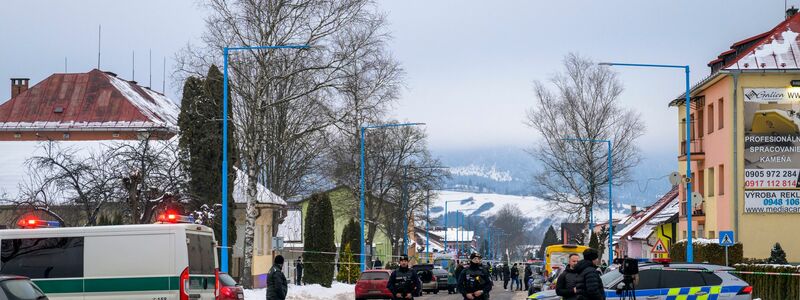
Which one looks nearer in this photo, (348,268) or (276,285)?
(276,285)

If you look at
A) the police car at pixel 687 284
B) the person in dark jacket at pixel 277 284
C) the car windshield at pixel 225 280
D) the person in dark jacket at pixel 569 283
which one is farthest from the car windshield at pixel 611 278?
the car windshield at pixel 225 280

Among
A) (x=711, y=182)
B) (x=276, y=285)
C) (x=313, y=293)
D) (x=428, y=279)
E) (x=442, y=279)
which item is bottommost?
(x=442, y=279)

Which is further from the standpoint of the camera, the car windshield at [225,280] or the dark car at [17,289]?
the car windshield at [225,280]

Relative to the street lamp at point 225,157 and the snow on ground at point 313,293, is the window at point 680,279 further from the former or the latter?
the snow on ground at point 313,293

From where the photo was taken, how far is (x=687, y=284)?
23.6 m

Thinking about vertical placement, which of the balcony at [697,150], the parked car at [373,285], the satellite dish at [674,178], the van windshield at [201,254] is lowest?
the parked car at [373,285]

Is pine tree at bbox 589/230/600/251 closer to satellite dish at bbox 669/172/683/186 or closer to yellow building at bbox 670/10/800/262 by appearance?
yellow building at bbox 670/10/800/262

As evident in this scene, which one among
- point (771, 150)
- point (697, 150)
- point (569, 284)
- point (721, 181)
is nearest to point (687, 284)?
point (569, 284)

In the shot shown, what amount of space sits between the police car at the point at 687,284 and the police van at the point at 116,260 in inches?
342

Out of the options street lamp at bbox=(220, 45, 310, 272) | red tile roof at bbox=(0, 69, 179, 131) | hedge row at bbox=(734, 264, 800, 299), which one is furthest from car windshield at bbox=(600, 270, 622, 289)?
red tile roof at bbox=(0, 69, 179, 131)

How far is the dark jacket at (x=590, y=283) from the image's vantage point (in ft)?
62.8

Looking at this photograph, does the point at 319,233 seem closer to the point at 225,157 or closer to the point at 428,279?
the point at 428,279

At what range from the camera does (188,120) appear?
47.8 m

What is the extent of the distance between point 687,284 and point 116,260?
36.7 feet
